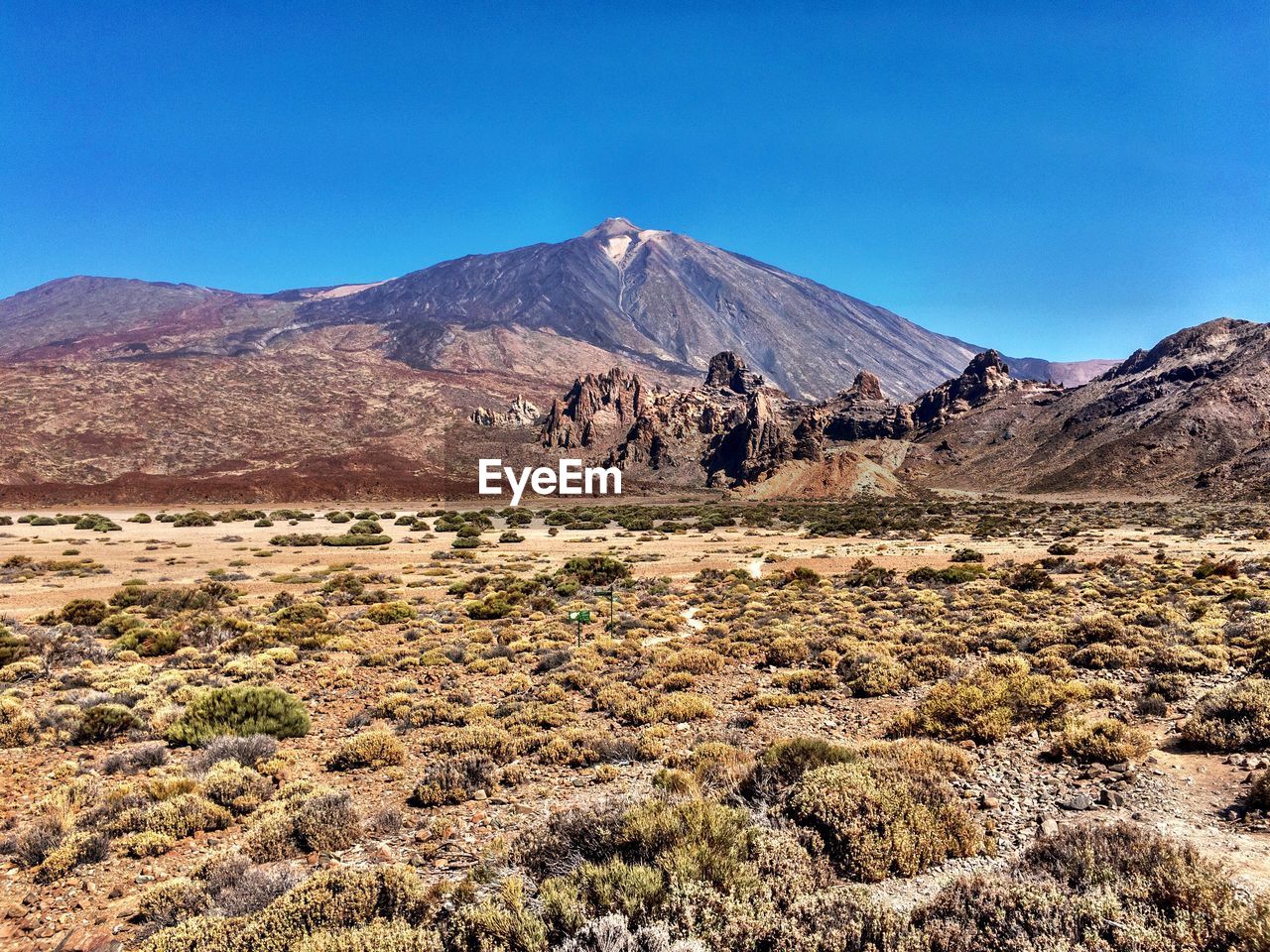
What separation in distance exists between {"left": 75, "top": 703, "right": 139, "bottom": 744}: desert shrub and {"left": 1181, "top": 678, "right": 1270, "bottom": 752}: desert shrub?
44.7 ft

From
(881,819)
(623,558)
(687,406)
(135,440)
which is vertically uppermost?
(687,406)

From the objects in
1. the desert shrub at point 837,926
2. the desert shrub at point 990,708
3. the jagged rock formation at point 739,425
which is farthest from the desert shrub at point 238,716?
the jagged rock formation at point 739,425

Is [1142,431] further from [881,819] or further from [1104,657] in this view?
[881,819]

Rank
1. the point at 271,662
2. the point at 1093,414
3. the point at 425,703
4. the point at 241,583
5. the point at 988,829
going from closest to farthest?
the point at 988,829
the point at 425,703
the point at 271,662
the point at 241,583
the point at 1093,414

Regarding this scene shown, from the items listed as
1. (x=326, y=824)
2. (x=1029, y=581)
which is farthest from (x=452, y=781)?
(x=1029, y=581)

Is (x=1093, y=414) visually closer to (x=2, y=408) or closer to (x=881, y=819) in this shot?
(x=881, y=819)

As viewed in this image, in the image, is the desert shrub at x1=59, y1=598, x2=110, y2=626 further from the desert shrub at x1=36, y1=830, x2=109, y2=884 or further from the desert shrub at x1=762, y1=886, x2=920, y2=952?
the desert shrub at x1=762, y1=886, x2=920, y2=952

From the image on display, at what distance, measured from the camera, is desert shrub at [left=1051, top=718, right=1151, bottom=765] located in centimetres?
641

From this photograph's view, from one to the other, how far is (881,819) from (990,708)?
370 centimetres

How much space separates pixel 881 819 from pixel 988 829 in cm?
109

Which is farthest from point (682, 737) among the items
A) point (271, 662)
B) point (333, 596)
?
point (333, 596)

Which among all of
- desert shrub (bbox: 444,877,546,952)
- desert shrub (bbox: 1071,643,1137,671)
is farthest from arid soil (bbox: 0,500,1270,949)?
desert shrub (bbox: 444,877,546,952)

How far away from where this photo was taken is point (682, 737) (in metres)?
8.13

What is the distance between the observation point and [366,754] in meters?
7.62
